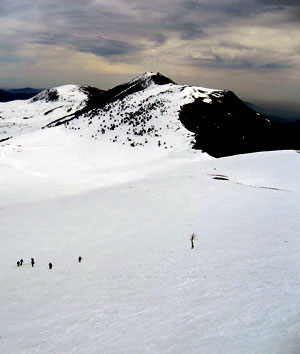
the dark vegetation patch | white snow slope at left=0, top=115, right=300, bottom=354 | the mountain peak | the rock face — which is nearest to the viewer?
white snow slope at left=0, top=115, right=300, bottom=354

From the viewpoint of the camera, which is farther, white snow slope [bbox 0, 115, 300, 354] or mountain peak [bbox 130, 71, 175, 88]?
mountain peak [bbox 130, 71, 175, 88]

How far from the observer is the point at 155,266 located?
19516 millimetres

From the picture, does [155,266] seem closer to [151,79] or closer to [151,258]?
[151,258]

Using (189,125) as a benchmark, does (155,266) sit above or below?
below

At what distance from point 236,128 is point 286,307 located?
80.5 m

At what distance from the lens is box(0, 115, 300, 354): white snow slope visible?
11.7 meters

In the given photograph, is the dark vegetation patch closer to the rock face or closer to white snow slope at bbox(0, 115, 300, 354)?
the rock face

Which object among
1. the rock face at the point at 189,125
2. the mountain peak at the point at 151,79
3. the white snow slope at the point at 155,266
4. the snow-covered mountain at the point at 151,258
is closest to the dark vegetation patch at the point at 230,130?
the rock face at the point at 189,125

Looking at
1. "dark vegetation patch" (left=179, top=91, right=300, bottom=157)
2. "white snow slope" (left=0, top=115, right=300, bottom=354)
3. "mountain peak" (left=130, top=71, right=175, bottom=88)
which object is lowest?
"white snow slope" (left=0, top=115, right=300, bottom=354)

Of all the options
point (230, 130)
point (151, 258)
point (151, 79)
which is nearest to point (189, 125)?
point (230, 130)

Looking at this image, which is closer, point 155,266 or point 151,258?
point 155,266

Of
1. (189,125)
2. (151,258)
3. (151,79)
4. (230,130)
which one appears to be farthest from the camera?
(151,79)

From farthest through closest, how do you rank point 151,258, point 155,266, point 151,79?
point 151,79
point 151,258
point 155,266

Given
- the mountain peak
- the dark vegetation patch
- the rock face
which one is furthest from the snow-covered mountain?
the mountain peak
